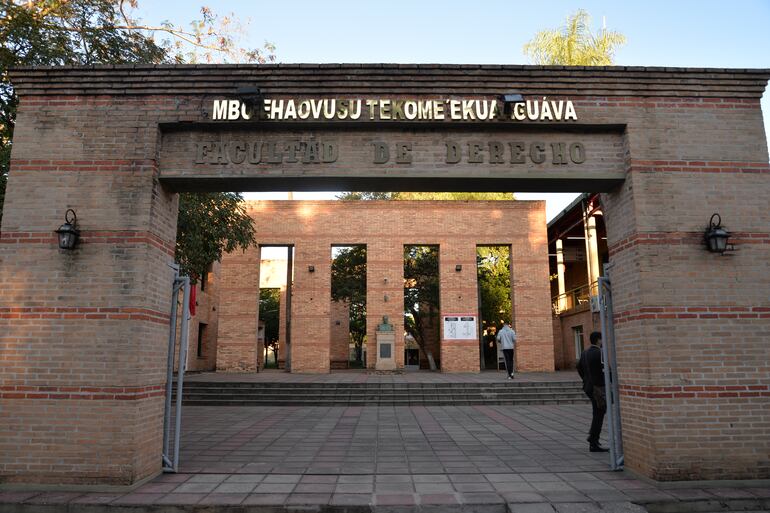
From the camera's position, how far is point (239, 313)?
20.5 m

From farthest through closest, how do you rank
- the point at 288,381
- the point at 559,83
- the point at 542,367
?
1. the point at 542,367
2. the point at 288,381
3. the point at 559,83

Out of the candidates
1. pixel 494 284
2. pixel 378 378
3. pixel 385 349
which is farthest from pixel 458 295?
pixel 494 284

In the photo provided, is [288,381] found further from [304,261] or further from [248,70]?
[248,70]

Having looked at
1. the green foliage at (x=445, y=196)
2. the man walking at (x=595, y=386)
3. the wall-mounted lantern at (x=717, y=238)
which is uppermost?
the green foliage at (x=445, y=196)

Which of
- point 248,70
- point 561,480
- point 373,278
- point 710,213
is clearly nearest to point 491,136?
point 710,213

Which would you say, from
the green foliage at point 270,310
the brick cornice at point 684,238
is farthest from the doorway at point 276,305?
the brick cornice at point 684,238

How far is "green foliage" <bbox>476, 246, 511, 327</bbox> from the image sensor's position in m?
28.1

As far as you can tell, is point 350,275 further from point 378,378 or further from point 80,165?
point 80,165

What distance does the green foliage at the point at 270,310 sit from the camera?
43688 mm

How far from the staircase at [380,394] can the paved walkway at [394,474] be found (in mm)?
3213

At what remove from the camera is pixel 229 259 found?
20891 mm

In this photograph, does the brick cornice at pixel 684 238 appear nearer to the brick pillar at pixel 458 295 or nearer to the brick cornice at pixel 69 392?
the brick cornice at pixel 69 392

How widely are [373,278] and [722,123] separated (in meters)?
15.3

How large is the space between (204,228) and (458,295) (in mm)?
10980
